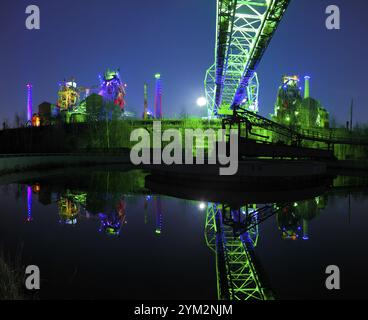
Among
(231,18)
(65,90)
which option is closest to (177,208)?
(231,18)

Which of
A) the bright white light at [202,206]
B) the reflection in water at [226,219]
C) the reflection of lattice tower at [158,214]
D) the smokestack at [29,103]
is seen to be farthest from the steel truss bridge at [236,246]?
the smokestack at [29,103]

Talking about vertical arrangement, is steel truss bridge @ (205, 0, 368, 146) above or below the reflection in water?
above

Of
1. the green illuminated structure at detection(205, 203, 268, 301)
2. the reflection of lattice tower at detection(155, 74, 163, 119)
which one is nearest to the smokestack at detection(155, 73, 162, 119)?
the reflection of lattice tower at detection(155, 74, 163, 119)

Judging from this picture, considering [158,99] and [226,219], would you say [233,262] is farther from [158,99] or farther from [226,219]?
[158,99]

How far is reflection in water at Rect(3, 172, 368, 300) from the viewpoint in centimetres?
535

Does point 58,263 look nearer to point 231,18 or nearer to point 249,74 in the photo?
point 231,18

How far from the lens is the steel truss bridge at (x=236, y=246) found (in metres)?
4.95

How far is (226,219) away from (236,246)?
95.6 inches

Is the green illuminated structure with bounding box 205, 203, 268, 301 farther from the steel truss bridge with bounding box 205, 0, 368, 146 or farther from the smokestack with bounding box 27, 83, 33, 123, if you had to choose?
the smokestack with bounding box 27, 83, 33, 123

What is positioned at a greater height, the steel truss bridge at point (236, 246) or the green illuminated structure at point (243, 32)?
the green illuminated structure at point (243, 32)

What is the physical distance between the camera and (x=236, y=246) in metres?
7.05

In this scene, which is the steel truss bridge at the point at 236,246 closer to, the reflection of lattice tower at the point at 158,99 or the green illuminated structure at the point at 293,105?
the green illuminated structure at the point at 293,105

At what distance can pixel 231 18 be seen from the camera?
2344 cm
